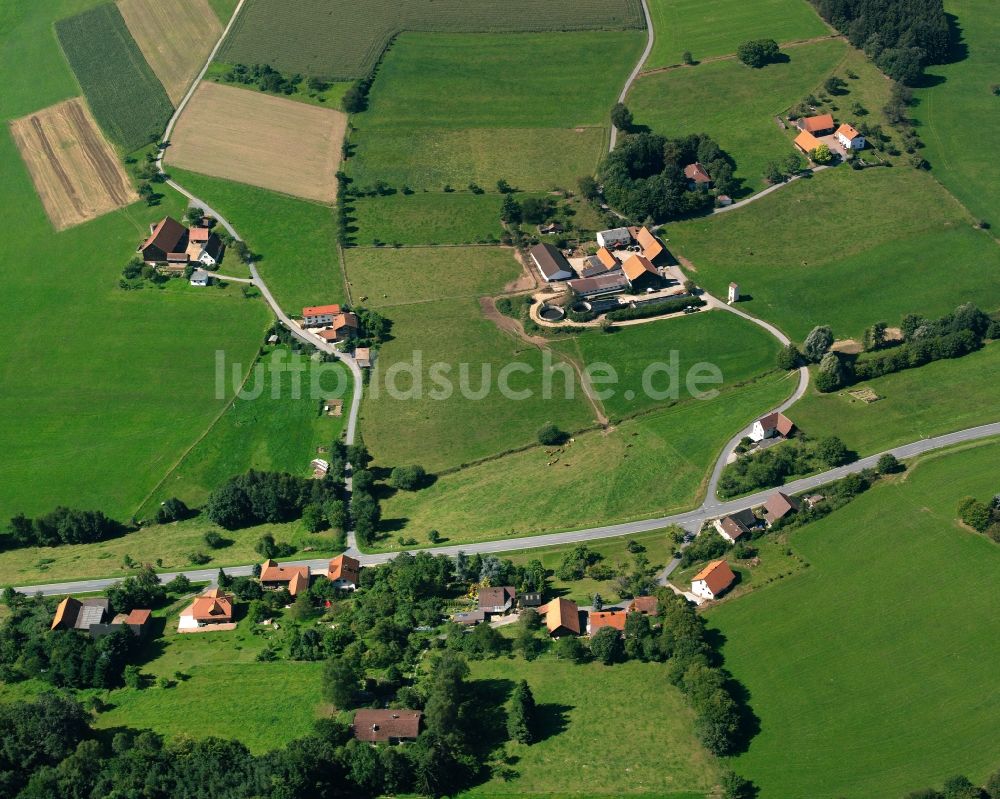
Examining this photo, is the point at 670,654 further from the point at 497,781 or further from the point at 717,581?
the point at 497,781

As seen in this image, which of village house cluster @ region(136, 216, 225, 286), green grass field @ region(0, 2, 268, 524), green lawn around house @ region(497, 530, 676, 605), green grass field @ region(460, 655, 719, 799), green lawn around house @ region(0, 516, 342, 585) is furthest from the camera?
village house cluster @ region(136, 216, 225, 286)

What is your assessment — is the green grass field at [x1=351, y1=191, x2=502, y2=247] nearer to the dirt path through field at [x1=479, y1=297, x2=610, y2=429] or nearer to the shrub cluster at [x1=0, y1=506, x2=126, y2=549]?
the dirt path through field at [x1=479, y1=297, x2=610, y2=429]

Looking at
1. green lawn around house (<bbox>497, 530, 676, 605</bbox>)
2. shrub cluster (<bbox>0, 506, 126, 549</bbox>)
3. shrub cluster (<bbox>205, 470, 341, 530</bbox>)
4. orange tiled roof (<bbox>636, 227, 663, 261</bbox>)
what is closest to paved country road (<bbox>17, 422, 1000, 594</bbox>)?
green lawn around house (<bbox>497, 530, 676, 605</bbox>)

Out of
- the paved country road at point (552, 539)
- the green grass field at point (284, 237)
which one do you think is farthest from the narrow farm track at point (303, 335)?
the paved country road at point (552, 539)

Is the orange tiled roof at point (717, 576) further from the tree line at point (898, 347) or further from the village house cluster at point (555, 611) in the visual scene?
the tree line at point (898, 347)

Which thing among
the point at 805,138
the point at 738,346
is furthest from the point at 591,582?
the point at 805,138

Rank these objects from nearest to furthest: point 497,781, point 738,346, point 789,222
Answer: point 497,781 < point 738,346 < point 789,222
